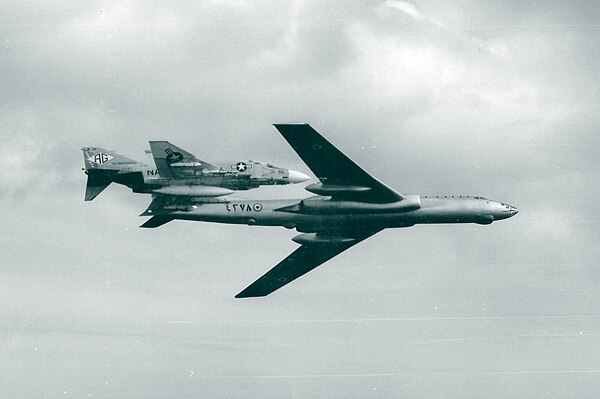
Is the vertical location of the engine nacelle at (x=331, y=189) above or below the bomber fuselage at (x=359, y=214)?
above

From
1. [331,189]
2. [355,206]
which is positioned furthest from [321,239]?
[331,189]

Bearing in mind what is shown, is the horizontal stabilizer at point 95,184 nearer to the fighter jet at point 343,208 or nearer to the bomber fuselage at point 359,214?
the fighter jet at point 343,208

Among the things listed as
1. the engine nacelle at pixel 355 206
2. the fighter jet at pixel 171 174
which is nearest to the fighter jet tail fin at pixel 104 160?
A: the fighter jet at pixel 171 174

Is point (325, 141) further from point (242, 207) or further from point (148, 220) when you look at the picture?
point (148, 220)

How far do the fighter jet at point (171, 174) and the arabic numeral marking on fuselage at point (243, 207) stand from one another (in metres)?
3.38

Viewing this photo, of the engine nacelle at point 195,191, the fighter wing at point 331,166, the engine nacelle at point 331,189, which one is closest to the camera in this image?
the fighter wing at point 331,166

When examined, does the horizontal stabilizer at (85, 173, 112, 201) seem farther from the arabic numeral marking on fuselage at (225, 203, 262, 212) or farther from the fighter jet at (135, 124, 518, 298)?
the arabic numeral marking on fuselage at (225, 203, 262, 212)

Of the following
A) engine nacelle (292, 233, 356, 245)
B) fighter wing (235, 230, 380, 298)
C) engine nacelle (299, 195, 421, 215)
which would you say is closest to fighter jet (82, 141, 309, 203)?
engine nacelle (292, 233, 356, 245)

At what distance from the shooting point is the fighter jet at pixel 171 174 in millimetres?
43516

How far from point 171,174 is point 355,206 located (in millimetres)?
12057

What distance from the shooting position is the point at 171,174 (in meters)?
44.5

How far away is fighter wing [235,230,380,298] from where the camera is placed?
4241 cm

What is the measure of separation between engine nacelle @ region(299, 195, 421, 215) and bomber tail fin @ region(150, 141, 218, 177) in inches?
386

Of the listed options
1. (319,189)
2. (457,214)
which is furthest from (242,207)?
(457,214)
